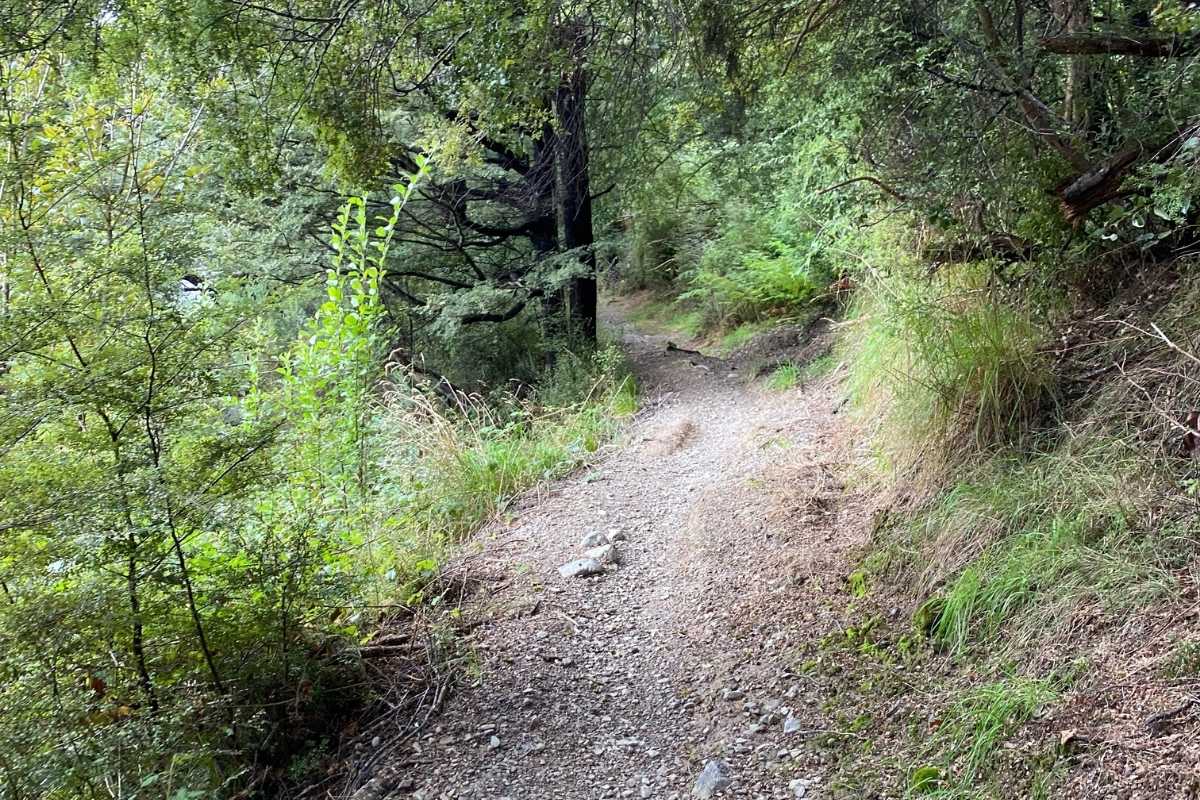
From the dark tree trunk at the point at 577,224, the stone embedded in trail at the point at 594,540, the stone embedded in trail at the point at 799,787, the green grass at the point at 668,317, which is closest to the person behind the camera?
the stone embedded in trail at the point at 799,787

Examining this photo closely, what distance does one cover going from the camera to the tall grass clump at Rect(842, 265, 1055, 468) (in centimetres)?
387

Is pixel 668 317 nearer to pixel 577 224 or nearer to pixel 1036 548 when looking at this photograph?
pixel 577 224

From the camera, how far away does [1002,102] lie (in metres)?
4.13

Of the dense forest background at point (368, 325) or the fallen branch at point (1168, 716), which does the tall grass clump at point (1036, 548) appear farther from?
the fallen branch at point (1168, 716)

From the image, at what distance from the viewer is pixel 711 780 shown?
293cm

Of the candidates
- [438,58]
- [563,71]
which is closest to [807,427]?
[563,71]

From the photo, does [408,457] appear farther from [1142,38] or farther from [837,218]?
[1142,38]

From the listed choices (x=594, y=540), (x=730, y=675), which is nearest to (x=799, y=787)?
(x=730, y=675)

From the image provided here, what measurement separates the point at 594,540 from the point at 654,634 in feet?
4.02

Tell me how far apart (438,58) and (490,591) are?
2.98m

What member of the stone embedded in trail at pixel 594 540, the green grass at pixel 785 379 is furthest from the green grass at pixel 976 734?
the green grass at pixel 785 379

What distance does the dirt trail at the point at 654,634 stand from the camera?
10.2 ft

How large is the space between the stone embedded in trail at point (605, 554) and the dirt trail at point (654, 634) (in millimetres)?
104

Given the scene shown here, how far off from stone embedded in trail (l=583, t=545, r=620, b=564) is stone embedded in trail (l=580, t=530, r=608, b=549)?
130 millimetres
